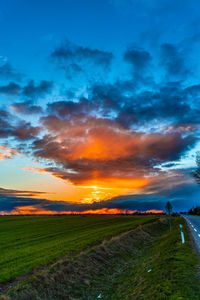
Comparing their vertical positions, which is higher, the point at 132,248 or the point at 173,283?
the point at 173,283

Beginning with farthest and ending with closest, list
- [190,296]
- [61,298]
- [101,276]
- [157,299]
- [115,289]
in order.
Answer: [101,276]
[115,289]
[61,298]
[157,299]
[190,296]

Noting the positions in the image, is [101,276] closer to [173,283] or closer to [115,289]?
[115,289]

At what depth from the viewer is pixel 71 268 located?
18.7 meters

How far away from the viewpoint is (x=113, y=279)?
19031mm

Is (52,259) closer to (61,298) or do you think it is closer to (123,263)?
(61,298)

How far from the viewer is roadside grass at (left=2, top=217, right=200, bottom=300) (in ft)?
35.1

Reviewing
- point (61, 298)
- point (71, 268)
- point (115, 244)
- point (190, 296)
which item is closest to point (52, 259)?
point (71, 268)

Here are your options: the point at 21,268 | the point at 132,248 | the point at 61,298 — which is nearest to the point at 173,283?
the point at 61,298

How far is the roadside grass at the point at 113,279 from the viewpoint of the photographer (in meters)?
10.7

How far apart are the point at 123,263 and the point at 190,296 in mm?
17141

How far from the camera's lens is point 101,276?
19812mm

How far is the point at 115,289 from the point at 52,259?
7.52m

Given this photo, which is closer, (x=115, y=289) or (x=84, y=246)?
(x=115, y=289)

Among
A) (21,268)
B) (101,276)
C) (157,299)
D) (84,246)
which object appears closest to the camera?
(157,299)
